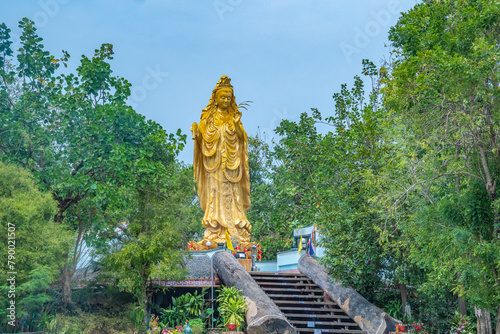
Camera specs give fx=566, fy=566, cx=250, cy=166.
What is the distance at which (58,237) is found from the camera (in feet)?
32.7

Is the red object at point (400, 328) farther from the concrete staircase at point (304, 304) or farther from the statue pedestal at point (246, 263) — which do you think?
the statue pedestal at point (246, 263)

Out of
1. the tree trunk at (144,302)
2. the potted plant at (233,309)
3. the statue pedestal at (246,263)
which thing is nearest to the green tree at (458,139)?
the potted plant at (233,309)

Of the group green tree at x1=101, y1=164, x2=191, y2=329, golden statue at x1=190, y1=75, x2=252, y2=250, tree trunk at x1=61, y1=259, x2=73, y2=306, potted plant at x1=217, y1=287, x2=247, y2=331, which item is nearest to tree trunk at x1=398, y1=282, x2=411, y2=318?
potted plant at x1=217, y1=287, x2=247, y2=331

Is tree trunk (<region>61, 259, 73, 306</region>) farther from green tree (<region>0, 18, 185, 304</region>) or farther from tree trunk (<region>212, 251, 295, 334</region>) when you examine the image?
tree trunk (<region>212, 251, 295, 334</region>)

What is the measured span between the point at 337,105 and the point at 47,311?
12.3 meters

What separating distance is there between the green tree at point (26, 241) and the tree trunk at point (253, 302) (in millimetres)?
3513

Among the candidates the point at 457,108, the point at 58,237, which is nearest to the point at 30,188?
the point at 58,237

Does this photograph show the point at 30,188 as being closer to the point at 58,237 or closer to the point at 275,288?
the point at 58,237

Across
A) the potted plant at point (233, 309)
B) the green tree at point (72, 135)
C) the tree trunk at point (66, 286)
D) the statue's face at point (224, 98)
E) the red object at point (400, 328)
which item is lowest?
the red object at point (400, 328)

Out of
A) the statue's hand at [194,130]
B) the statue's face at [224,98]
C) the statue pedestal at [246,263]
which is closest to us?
the statue pedestal at [246,263]

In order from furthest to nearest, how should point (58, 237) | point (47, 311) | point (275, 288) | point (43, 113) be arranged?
point (275, 288) < point (43, 113) < point (47, 311) < point (58, 237)

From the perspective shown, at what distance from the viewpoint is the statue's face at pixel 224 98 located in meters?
16.0

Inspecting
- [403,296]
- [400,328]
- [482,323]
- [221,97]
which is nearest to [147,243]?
[400,328]

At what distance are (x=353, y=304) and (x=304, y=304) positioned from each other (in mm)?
1195
